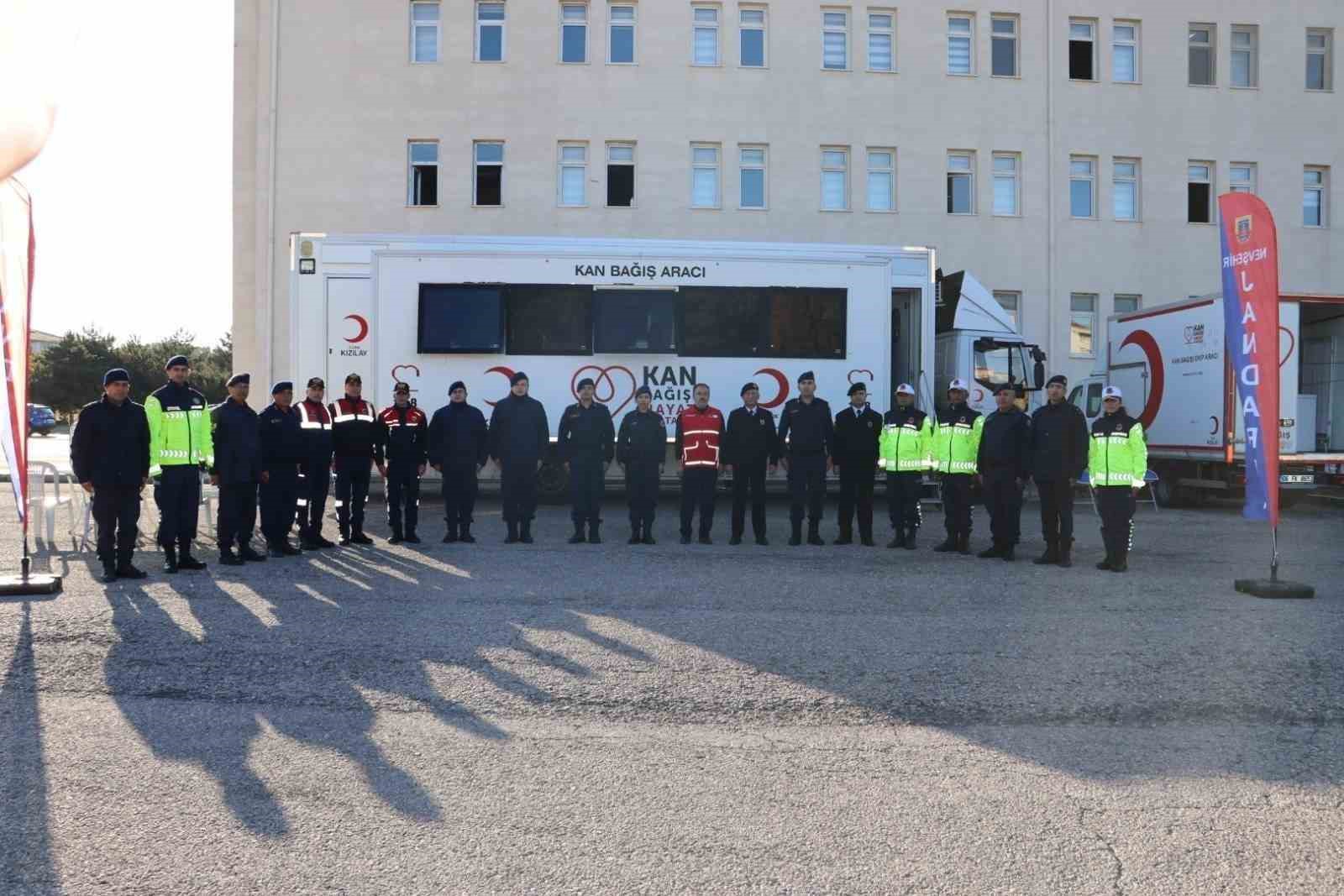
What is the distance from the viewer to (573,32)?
2636 cm

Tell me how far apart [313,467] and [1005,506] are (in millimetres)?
6894

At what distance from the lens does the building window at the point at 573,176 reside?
2622cm

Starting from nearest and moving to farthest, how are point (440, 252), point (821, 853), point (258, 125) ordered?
point (821, 853), point (440, 252), point (258, 125)

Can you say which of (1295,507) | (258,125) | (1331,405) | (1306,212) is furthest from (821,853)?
(1306,212)

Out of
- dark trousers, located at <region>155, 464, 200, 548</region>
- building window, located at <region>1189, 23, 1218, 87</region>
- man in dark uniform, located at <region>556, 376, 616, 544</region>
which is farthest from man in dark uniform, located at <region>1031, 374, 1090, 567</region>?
building window, located at <region>1189, 23, 1218, 87</region>

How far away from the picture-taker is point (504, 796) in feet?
14.1

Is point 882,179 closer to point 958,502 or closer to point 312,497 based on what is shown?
point 958,502

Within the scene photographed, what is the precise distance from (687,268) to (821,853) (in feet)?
Answer: 40.0

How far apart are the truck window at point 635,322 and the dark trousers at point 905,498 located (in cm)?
Answer: 430

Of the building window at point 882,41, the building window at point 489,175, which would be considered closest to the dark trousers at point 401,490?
the building window at point 489,175

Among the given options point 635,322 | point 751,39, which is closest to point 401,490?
point 635,322

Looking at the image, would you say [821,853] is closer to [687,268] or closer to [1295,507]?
[687,268]

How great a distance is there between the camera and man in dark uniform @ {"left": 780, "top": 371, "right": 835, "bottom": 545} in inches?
490

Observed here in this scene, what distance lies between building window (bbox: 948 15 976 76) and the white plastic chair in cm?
2186
